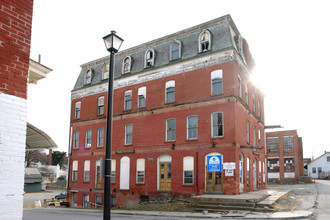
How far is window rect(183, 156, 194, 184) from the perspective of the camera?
23.7 metres

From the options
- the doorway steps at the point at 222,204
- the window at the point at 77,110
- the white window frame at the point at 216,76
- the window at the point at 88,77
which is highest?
the window at the point at 88,77

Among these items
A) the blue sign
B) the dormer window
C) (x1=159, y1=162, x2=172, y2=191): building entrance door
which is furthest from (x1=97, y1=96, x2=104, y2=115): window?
the blue sign

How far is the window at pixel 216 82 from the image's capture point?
77.3 feet

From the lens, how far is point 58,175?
267 ft

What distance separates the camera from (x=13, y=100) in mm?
5324

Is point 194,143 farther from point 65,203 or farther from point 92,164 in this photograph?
point 65,203

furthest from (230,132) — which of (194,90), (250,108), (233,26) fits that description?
(233,26)

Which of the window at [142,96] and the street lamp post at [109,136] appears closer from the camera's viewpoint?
the street lamp post at [109,136]

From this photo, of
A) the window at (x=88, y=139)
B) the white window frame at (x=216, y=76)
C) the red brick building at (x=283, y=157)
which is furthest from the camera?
the red brick building at (x=283, y=157)

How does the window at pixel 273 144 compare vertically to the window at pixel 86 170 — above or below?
above

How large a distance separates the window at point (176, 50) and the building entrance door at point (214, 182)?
998cm

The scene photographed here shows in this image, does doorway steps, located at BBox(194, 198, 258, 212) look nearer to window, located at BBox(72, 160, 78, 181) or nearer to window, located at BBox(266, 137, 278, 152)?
window, located at BBox(72, 160, 78, 181)

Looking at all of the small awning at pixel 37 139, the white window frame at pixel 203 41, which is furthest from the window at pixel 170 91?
the small awning at pixel 37 139

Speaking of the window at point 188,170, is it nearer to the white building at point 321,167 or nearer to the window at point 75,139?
the window at point 75,139
